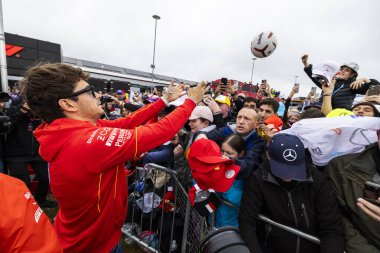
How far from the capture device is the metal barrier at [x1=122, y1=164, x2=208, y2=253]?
2922 mm

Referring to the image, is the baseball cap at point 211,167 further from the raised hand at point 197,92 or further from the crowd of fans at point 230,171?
the raised hand at point 197,92

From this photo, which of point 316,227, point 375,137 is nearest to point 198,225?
point 316,227

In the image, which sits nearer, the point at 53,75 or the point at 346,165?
the point at 53,75

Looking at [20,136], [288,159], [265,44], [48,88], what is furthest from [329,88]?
[20,136]

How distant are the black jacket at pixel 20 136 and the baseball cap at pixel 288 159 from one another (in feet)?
15.3

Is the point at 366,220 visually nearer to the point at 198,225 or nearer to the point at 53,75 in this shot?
the point at 198,225

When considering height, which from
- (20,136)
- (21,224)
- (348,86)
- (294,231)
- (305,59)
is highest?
(305,59)

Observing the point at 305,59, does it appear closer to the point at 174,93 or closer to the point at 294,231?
the point at 174,93

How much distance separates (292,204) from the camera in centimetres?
194

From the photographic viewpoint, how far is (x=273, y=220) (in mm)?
2016

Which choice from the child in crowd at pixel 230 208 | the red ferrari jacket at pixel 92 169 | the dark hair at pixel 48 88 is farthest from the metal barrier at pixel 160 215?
the dark hair at pixel 48 88

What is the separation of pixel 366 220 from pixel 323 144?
0.68m

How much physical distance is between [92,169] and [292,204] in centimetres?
163

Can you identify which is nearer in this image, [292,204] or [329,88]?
[292,204]
